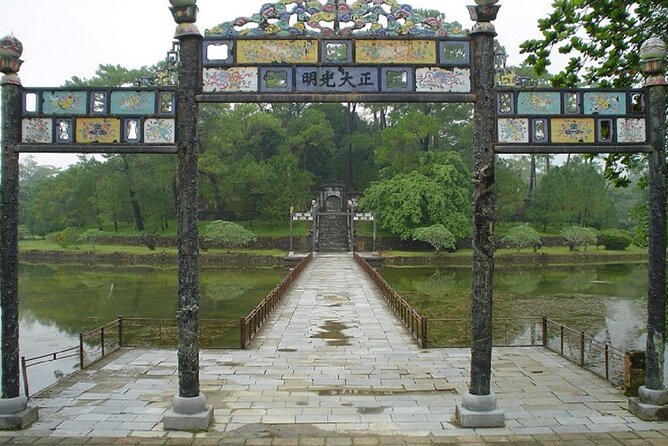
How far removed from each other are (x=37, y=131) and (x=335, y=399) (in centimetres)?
570

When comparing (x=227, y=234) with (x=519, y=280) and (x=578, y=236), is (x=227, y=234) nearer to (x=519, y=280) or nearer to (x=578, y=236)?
(x=519, y=280)

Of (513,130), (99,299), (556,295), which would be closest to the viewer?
(513,130)

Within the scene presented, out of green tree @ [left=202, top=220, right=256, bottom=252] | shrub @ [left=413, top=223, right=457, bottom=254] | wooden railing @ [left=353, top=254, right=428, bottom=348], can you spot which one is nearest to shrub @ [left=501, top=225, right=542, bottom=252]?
shrub @ [left=413, top=223, right=457, bottom=254]

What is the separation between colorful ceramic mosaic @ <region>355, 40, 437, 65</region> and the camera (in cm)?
827

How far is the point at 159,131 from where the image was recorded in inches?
323

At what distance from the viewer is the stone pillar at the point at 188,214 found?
7.87m

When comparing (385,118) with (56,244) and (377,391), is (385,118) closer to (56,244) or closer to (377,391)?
(56,244)

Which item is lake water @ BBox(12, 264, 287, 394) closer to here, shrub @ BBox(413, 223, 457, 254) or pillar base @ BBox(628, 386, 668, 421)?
pillar base @ BBox(628, 386, 668, 421)

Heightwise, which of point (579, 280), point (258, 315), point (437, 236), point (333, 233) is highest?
point (333, 233)

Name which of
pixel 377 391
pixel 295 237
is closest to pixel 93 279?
pixel 295 237

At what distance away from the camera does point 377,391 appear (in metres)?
9.55

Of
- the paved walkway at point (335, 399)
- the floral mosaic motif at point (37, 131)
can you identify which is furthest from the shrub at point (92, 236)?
the floral mosaic motif at point (37, 131)

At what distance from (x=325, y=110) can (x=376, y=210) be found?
56.2 ft

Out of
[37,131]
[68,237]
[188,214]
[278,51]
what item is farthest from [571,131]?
[68,237]
